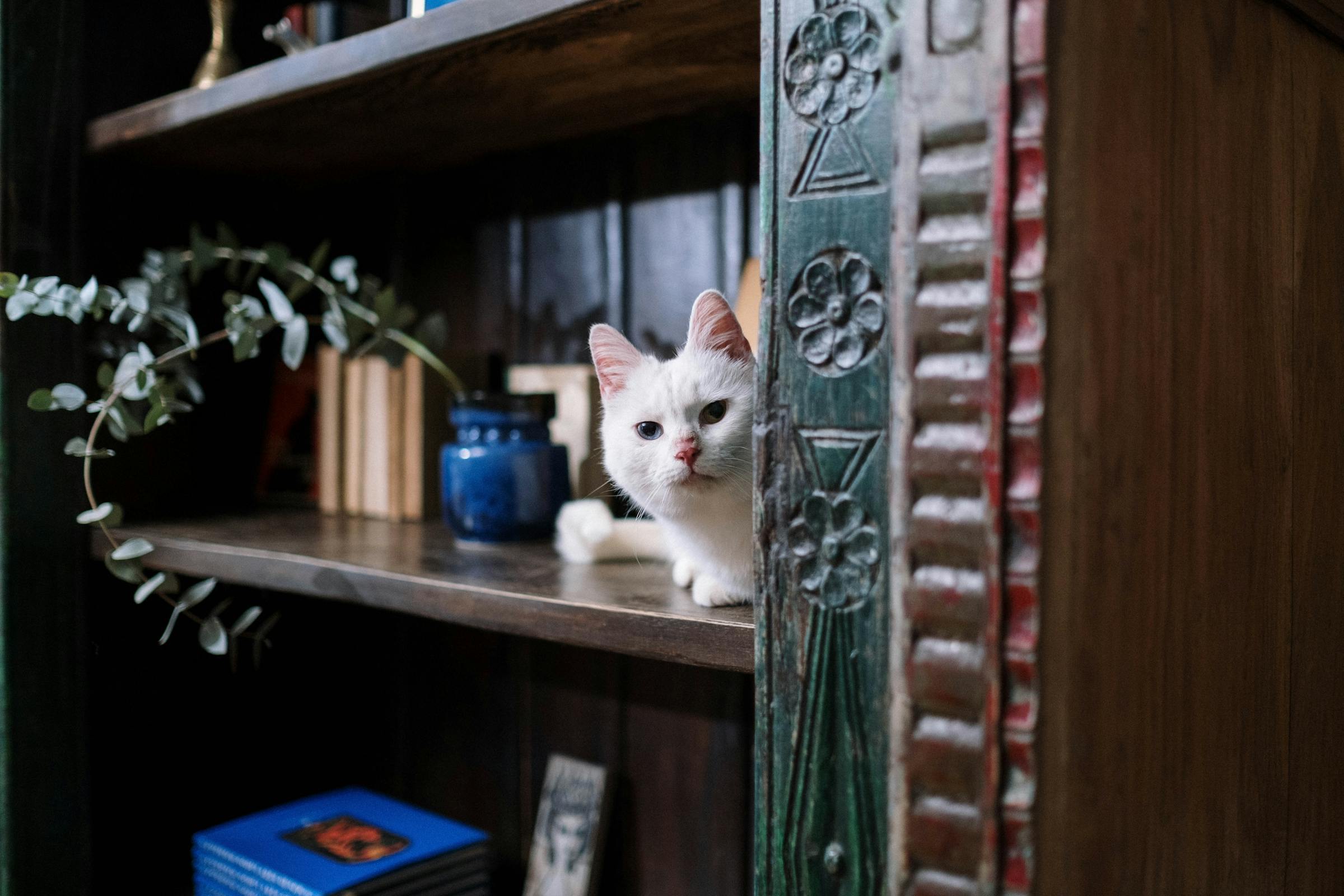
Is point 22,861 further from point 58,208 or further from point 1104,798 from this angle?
point 1104,798

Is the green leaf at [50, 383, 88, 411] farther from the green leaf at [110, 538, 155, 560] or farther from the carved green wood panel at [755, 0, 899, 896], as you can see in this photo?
the carved green wood panel at [755, 0, 899, 896]

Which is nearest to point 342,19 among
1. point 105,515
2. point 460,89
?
point 460,89

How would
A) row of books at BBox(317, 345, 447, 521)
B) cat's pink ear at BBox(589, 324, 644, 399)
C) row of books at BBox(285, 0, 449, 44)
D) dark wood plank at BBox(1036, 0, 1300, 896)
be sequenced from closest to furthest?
dark wood plank at BBox(1036, 0, 1300, 896)
cat's pink ear at BBox(589, 324, 644, 399)
row of books at BBox(285, 0, 449, 44)
row of books at BBox(317, 345, 447, 521)

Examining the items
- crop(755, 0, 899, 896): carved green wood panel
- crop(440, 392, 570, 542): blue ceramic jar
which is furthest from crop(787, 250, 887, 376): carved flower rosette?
crop(440, 392, 570, 542): blue ceramic jar

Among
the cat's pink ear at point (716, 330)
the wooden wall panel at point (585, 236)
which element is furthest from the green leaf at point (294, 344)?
the cat's pink ear at point (716, 330)

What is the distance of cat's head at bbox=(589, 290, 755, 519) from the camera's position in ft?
2.66

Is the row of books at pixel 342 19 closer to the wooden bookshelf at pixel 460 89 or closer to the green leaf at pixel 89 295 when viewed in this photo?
the wooden bookshelf at pixel 460 89

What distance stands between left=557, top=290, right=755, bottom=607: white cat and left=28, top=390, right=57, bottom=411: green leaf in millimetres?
580

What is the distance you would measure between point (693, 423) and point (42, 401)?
2.26ft

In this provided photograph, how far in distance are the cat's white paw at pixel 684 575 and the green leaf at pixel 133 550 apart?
55cm

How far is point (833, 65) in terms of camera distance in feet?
1.89

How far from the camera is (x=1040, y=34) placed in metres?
0.50

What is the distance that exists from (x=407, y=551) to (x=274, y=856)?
396 millimetres

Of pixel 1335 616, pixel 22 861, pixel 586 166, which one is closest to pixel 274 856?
pixel 22 861
